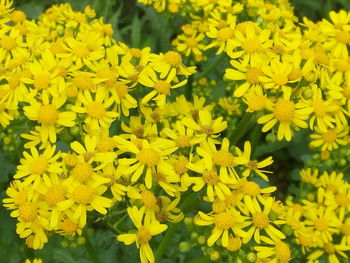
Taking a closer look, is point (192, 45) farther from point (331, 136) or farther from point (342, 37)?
point (331, 136)

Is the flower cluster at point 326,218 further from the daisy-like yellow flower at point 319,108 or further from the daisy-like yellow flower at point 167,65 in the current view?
the daisy-like yellow flower at point 167,65

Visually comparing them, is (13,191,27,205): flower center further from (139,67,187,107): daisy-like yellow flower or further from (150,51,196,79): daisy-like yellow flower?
(150,51,196,79): daisy-like yellow flower

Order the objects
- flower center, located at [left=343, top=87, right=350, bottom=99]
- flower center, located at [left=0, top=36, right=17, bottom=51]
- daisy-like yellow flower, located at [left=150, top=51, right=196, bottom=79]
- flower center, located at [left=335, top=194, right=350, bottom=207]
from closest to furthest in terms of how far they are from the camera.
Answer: daisy-like yellow flower, located at [left=150, top=51, right=196, bottom=79]
flower center, located at [left=0, top=36, right=17, bottom=51]
flower center, located at [left=343, top=87, right=350, bottom=99]
flower center, located at [left=335, top=194, right=350, bottom=207]

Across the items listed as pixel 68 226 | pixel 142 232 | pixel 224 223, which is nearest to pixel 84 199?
pixel 68 226

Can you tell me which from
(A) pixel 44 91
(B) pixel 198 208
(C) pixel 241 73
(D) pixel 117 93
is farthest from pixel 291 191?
(A) pixel 44 91

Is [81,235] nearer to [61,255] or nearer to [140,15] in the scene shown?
[61,255]

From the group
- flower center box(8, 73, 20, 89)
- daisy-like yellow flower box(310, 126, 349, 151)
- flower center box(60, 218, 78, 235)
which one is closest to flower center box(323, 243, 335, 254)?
daisy-like yellow flower box(310, 126, 349, 151)

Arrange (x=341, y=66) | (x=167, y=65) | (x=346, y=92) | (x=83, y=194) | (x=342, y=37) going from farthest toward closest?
(x=342, y=37) < (x=341, y=66) < (x=346, y=92) < (x=167, y=65) < (x=83, y=194)
